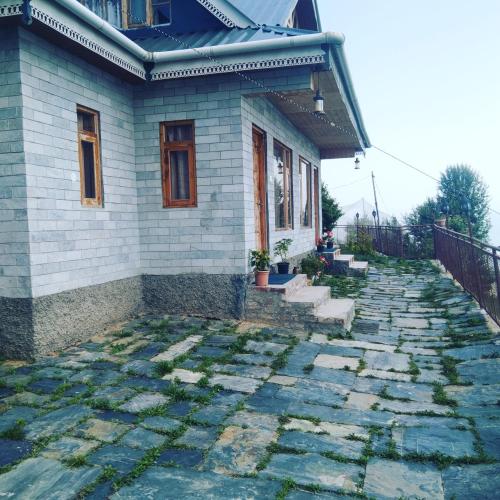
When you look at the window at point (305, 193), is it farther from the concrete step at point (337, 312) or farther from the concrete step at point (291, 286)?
the concrete step at point (337, 312)

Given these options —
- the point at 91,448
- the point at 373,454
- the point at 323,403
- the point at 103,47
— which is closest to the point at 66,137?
the point at 103,47

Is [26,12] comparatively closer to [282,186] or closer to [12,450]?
[12,450]

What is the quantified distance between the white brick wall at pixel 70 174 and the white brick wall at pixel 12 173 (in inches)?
2.7

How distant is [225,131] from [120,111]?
1.53 metres

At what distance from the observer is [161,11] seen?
8234 mm

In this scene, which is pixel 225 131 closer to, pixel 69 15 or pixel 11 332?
pixel 69 15

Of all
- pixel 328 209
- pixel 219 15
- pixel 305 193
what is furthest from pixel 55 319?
pixel 328 209

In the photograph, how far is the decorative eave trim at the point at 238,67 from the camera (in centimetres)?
614

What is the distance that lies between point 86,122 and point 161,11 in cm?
312

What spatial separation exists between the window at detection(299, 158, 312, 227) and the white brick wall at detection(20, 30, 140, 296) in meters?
5.44

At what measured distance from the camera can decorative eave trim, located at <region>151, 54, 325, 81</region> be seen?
20.1ft

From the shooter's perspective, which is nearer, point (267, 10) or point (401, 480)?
point (401, 480)

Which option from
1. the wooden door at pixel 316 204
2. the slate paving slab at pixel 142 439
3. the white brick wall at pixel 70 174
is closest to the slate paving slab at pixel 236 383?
the slate paving slab at pixel 142 439

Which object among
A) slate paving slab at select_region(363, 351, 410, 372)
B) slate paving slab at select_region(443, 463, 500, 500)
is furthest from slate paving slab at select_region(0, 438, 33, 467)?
slate paving slab at select_region(363, 351, 410, 372)
